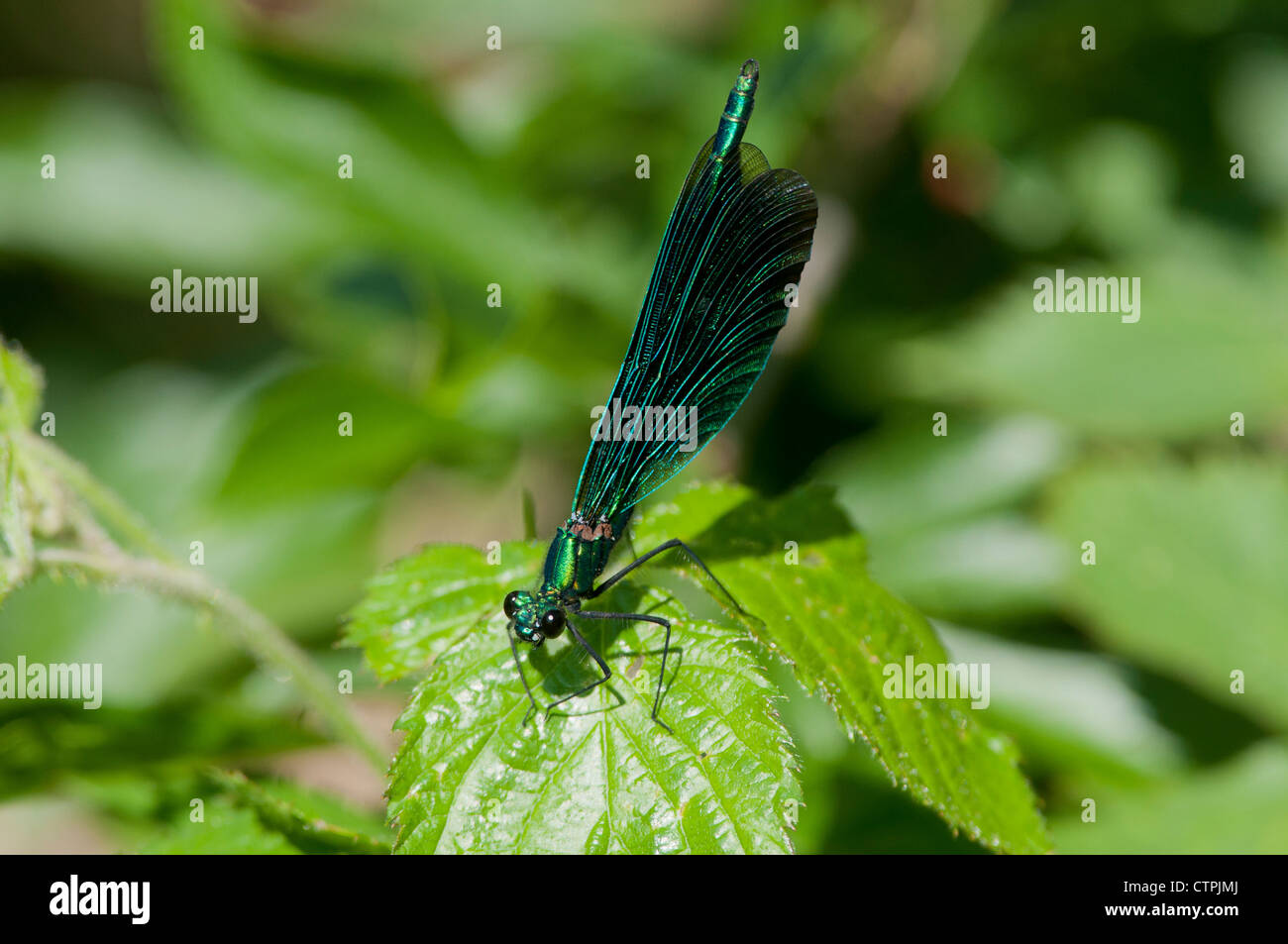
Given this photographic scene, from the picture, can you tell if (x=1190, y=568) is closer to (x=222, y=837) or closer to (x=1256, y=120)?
(x=1256, y=120)

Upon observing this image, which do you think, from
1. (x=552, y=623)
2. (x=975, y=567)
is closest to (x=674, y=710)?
(x=552, y=623)

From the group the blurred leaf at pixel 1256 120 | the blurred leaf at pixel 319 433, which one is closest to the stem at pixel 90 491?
the blurred leaf at pixel 319 433

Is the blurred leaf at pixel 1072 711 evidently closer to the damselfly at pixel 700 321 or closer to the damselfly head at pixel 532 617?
the damselfly at pixel 700 321

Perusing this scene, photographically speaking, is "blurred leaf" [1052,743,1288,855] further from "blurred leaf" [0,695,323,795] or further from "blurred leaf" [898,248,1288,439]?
"blurred leaf" [0,695,323,795]

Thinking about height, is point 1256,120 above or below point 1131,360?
above

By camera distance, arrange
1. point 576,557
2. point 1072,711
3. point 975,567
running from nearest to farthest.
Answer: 1. point 576,557
2. point 1072,711
3. point 975,567

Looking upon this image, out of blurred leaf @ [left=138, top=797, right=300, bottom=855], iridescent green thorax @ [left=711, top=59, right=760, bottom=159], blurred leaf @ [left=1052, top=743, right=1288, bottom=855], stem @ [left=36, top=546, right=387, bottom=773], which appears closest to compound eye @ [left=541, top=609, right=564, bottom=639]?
stem @ [left=36, top=546, right=387, bottom=773]
